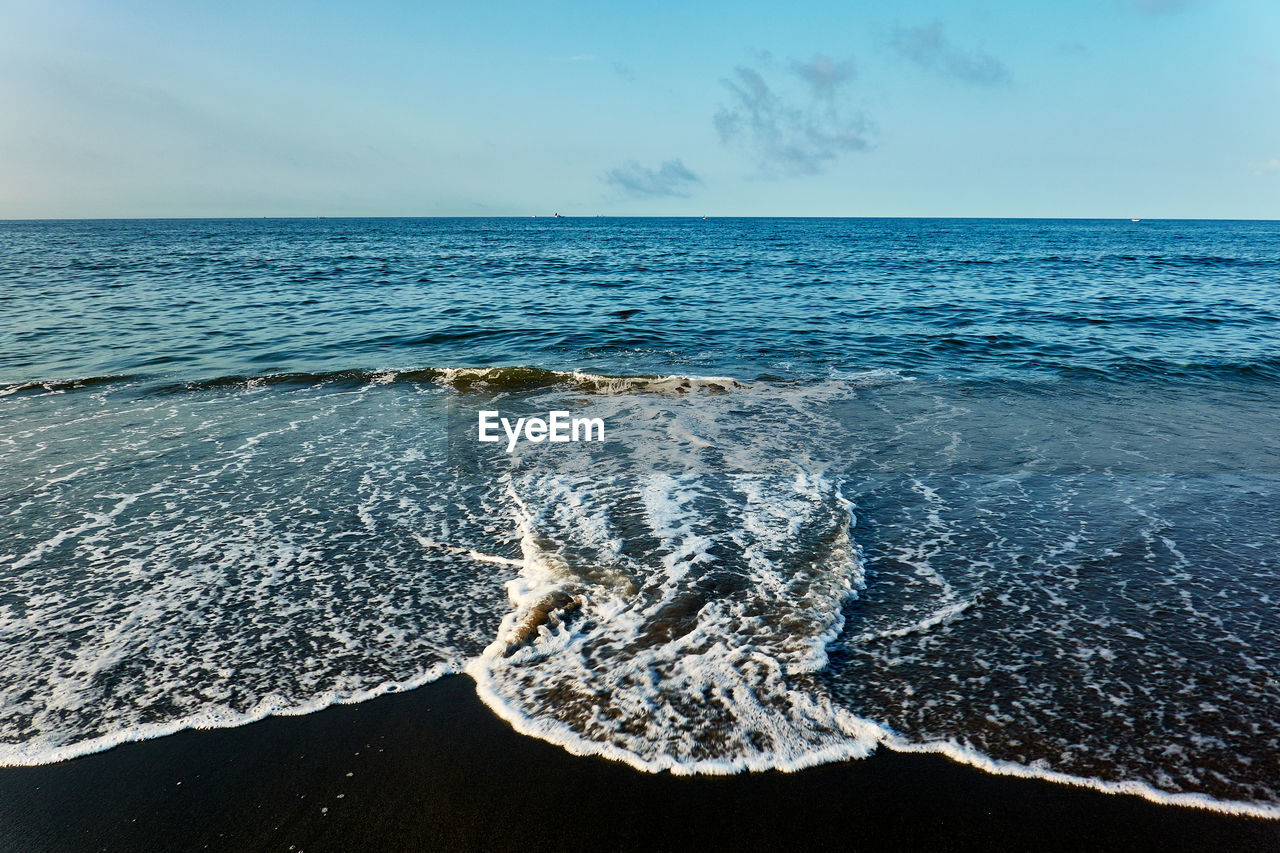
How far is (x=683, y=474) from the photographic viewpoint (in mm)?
7812

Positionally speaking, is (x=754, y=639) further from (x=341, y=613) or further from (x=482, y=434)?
(x=482, y=434)

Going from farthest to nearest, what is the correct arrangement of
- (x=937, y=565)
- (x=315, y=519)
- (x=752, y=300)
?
(x=752, y=300) < (x=315, y=519) < (x=937, y=565)

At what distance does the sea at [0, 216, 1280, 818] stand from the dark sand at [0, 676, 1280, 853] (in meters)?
0.15

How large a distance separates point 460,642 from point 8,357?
15.4 metres

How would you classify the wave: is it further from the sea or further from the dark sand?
the dark sand

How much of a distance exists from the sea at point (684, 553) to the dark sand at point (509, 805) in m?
0.15

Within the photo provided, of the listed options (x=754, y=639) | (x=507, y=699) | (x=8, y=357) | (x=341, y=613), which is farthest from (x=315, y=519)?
(x=8, y=357)

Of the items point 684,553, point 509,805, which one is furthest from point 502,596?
point 509,805

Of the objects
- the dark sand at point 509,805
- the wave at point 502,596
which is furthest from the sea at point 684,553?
the dark sand at point 509,805

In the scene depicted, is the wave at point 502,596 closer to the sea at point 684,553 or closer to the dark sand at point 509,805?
the sea at point 684,553

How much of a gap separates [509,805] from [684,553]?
111 inches

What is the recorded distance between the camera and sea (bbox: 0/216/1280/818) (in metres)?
3.86

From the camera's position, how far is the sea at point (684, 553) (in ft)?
12.7

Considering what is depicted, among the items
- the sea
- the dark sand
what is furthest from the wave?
the dark sand
